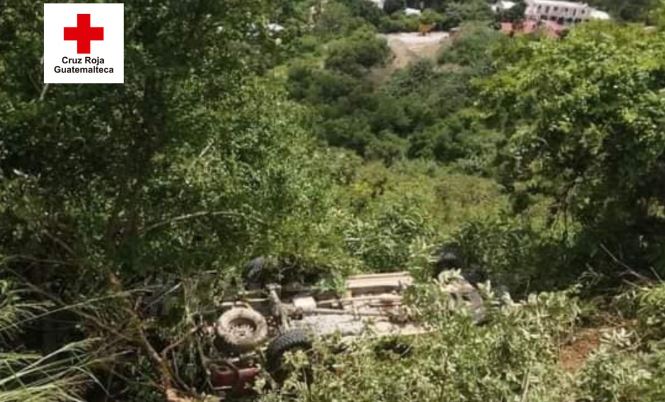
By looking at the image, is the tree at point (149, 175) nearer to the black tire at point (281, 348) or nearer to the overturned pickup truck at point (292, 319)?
the overturned pickup truck at point (292, 319)

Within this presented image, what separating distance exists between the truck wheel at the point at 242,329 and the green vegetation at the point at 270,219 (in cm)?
14

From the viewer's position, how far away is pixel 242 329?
4180mm

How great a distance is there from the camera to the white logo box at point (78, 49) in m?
3.24

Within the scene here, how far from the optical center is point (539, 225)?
624 centimetres

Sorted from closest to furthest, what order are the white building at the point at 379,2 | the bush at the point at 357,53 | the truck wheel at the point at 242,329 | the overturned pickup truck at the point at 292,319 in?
the overturned pickup truck at the point at 292,319
the truck wheel at the point at 242,329
the bush at the point at 357,53
the white building at the point at 379,2

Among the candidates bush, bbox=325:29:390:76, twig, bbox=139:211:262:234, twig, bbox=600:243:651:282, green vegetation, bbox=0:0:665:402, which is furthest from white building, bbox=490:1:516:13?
twig, bbox=139:211:262:234

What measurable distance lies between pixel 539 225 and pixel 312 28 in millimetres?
3161

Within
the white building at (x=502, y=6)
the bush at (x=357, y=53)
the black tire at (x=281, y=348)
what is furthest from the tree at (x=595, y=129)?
the white building at (x=502, y=6)

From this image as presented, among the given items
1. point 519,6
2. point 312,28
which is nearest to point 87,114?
point 312,28

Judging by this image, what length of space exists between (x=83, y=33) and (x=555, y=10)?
43493 mm

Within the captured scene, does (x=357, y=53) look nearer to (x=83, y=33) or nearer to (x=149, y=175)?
(x=149, y=175)

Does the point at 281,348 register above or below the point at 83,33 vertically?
below

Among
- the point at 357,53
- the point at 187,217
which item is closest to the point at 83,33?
the point at 187,217

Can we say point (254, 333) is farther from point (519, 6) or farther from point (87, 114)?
point (519, 6)
